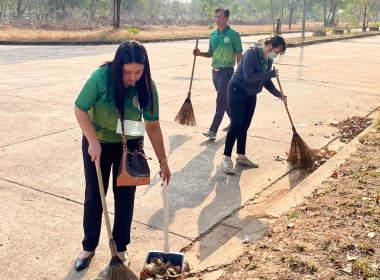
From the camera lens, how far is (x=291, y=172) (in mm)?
6117

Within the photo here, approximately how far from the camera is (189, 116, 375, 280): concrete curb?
3742 millimetres

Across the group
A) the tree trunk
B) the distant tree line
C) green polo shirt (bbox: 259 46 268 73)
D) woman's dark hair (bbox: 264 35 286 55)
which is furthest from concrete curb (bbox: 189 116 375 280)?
the tree trunk

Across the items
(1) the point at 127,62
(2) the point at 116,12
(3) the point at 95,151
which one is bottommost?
(3) the point at 95,151

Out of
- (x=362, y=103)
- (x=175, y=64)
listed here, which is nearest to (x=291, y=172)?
(x=362, y=103)

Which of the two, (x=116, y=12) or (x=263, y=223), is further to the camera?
(x=116, y=12)

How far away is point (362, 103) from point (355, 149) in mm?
4374

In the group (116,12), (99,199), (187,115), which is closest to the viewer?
(99,199)

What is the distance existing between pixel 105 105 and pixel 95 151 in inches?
12.5

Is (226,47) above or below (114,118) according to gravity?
above

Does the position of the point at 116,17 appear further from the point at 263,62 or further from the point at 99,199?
the point at 99,199

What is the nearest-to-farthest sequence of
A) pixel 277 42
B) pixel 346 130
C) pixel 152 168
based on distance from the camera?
pixel 277 42 → pixel 152 168 → pixel 346 130

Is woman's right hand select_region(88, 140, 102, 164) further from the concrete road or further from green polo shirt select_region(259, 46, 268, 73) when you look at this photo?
green polo shirt select_region(259, 46, 268, 73)

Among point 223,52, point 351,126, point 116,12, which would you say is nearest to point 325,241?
point 223,52

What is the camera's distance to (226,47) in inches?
278
